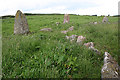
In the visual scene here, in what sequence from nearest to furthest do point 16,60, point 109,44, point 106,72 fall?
point 106,72 → point 16,60 → point 109,44

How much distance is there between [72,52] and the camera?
5238 millimetres

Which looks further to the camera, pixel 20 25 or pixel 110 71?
pixel 20 25

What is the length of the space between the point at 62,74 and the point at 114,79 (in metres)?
1.66

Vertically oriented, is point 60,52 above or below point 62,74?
above

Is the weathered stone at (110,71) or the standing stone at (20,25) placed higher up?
the standing stone at (20,25)

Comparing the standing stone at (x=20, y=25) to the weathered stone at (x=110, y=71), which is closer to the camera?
the weathered stone at (x=110, y=71)

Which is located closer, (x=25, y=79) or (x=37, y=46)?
(x=25, y=79)

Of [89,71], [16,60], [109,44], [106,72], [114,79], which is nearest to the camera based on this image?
[114,79]

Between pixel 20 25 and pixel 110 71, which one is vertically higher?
pixel 20 25

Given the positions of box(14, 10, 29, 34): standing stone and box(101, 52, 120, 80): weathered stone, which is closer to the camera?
box(101, 52, 120, 80): weathered stone

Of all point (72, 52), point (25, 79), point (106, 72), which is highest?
point (72, 52)

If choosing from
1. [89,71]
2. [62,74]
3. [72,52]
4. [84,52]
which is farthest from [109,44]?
[62,74]

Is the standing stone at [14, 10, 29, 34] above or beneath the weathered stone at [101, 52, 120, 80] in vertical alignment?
above

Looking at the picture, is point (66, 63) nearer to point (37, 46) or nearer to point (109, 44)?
point (37, 46)
